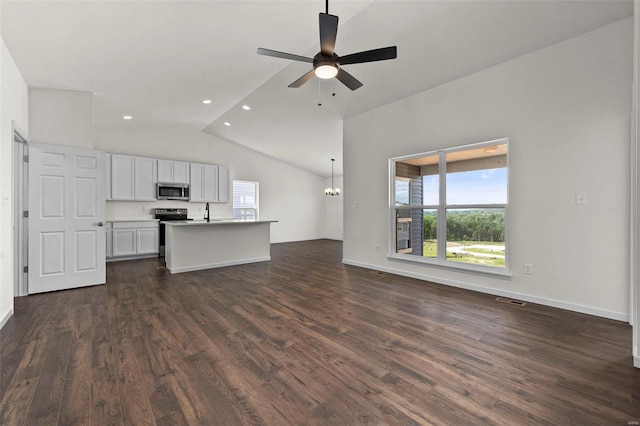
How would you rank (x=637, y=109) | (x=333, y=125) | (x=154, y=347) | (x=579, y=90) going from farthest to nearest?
(x=333, y=125)
(x=579, y=90)
(x=154, y=347)
(x=637, y=109)

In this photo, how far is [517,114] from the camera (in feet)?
11.5

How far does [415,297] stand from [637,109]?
2.65 m

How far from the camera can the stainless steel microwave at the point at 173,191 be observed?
7031 mm

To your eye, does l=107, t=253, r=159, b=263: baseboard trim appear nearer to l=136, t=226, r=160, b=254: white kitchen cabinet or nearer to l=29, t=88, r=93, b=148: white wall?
l=136, t=226, r=160, b=254: white kitchen cabinet

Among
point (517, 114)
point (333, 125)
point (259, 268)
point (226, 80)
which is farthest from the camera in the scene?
point (333, 125)

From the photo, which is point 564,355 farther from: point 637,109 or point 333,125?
point 333,125

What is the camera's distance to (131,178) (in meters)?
6.66

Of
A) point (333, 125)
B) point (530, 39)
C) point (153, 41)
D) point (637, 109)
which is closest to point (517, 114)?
point (530, 39)

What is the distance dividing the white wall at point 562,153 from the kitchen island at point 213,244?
3759 millimetres

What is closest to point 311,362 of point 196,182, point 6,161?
point 6,161

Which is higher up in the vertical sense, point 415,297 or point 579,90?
point 579,90

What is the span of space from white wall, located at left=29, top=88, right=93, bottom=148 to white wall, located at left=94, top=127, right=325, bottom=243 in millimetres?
2790

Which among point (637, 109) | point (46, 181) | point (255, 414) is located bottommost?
point (255, 414)

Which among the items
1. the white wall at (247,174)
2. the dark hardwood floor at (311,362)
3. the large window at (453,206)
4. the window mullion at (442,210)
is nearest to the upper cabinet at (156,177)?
the white wall at (247,174)
